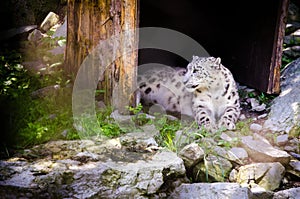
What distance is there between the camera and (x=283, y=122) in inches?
181

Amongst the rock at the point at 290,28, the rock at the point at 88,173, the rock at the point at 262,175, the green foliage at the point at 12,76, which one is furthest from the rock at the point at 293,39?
the green foliage at the point at 12,76

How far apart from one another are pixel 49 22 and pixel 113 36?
9.38 feet

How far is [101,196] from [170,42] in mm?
5217

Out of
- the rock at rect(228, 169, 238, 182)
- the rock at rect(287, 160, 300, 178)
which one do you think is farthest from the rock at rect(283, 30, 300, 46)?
the rock at rect(228, 169, 238, 182)

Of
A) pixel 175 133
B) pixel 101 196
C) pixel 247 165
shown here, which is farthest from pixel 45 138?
pixel 247 165

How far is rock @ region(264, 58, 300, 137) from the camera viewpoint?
14.7 feet

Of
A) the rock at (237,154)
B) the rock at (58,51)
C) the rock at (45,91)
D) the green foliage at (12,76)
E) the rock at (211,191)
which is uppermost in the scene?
the rock at (58,51)

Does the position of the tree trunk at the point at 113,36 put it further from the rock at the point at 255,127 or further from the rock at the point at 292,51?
the rock at the point at 292,51

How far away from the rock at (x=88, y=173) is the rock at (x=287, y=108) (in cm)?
160

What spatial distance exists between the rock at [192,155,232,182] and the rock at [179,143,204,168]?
0.06 metres

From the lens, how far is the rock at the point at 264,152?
148 inches

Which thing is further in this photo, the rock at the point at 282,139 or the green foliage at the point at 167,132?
the rock at the point at 282,139

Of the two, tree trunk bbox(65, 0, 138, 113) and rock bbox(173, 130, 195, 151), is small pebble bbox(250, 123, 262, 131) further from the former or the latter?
tree trunk bbox(65, 0, 138, 113)

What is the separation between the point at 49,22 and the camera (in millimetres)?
6883
